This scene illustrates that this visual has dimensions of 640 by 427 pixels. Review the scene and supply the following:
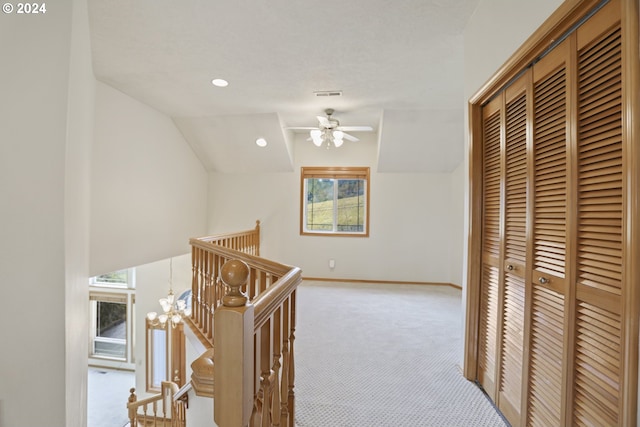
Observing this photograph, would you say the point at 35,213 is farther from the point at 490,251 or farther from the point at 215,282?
the point at 490,251

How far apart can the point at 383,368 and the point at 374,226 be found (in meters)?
3.24

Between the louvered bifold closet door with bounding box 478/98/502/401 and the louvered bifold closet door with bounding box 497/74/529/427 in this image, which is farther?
the louvered bifold closet door with bounding box 478/98/502/401

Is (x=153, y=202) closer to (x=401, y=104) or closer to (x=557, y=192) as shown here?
(x=401, y=104)

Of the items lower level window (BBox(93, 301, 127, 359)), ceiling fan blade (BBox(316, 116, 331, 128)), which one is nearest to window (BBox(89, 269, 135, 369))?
lower level window (BBox(93, 301, 127, 359))

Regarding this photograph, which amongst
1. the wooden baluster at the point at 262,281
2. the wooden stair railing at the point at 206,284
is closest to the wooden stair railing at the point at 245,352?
the wooden baluster at the point at 262,281

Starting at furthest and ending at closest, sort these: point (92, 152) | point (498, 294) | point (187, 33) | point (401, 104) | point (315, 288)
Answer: point (315, 288), point (401, 104), point (92, 152), point (187, 33), point (498, 294)

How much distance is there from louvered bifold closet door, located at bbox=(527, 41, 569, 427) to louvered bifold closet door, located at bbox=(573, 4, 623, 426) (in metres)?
0.08

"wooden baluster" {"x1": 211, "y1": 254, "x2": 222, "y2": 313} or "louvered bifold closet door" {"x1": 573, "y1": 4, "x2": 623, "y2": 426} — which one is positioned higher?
"louvered bifold closet door" {"x1": 573, "y1": 4, "x2": 623, "y2": 426}

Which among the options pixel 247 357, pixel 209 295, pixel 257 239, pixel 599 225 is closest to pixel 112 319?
pixel 257 239

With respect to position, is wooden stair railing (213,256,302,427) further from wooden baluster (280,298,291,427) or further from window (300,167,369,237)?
window (300,167,369,237)

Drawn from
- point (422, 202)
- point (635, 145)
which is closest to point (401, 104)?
point (422, 202)

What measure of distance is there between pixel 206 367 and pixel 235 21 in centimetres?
229

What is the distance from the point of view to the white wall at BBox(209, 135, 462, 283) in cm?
521

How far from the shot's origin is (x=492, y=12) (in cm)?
182
